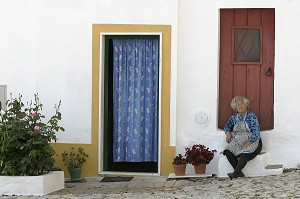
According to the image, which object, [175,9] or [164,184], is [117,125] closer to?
[164,184]

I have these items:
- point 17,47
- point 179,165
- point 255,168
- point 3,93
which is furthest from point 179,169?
point 17,47

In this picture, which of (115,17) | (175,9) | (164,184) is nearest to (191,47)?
(175,9)

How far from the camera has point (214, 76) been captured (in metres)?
10.6

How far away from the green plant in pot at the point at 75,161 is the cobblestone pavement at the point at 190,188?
256 mm

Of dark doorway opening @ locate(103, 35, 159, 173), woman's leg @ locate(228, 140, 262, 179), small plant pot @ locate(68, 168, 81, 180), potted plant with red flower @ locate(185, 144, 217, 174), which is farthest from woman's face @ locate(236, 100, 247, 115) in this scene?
small plant pot @ locate(68, 168, 81, 180)

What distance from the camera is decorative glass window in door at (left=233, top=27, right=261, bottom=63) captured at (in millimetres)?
10703

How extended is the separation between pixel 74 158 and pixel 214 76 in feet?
8.69

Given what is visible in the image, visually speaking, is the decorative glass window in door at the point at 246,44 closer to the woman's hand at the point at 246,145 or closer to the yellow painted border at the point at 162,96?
the yellow painted border at the point at 162,96

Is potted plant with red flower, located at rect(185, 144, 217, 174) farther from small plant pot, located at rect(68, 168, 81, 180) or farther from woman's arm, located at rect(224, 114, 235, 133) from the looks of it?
small plant pot, located at rect(68, 168, 81, 180)

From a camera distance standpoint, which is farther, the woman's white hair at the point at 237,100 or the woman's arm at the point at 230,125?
the woman's arm at the point at 230,125

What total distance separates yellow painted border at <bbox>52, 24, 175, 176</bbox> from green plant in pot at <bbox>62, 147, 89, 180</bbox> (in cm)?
10

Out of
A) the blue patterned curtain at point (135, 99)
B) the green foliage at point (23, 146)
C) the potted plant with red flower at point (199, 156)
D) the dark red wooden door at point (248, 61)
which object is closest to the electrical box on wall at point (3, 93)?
the green foliage at point (23, 146)

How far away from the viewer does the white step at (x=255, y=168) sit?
10.0 m

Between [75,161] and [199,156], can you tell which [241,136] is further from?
[75,161]
